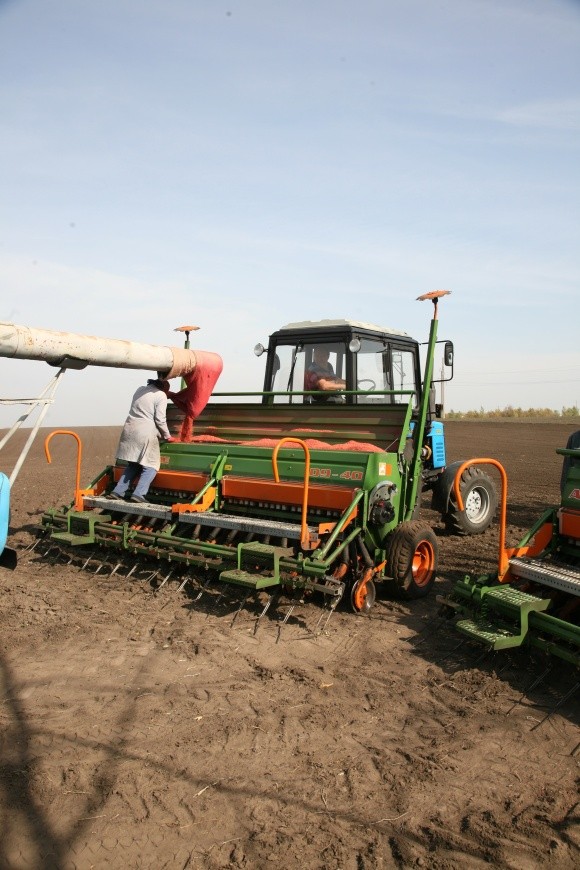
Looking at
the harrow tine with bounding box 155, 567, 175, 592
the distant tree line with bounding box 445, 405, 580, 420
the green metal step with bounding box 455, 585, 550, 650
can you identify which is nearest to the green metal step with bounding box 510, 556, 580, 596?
the green metal step with bounding box 455, 585, 550, 650

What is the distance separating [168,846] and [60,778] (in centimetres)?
72

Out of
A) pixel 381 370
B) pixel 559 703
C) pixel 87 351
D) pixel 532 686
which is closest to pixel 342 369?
pixel 381 370

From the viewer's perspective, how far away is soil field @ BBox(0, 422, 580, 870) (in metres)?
2.95

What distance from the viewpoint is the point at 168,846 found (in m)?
2.92

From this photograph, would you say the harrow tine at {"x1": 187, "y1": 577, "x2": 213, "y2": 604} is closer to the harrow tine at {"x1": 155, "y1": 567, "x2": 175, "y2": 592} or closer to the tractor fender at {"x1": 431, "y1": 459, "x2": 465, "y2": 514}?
the harrow tine at {"x1": 155, "y1": 567, "x2": 175, "y2": 592}

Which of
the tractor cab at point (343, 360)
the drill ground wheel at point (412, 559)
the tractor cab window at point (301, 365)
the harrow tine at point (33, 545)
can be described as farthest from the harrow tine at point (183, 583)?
the tractor cab window at point (301, 365)

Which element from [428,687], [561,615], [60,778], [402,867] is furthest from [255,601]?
[402,867]

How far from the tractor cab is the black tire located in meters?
1.31

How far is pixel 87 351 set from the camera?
245 inches

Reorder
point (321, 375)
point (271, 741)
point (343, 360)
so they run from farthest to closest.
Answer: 1. point (321, 375)
2. point (343, 360)
3. point (271, 741)

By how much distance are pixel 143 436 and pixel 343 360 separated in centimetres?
246

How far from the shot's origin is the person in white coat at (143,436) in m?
7.64

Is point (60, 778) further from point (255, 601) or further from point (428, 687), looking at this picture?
point (255, 601)

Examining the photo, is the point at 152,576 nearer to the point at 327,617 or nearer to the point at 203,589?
the point at 203,589
